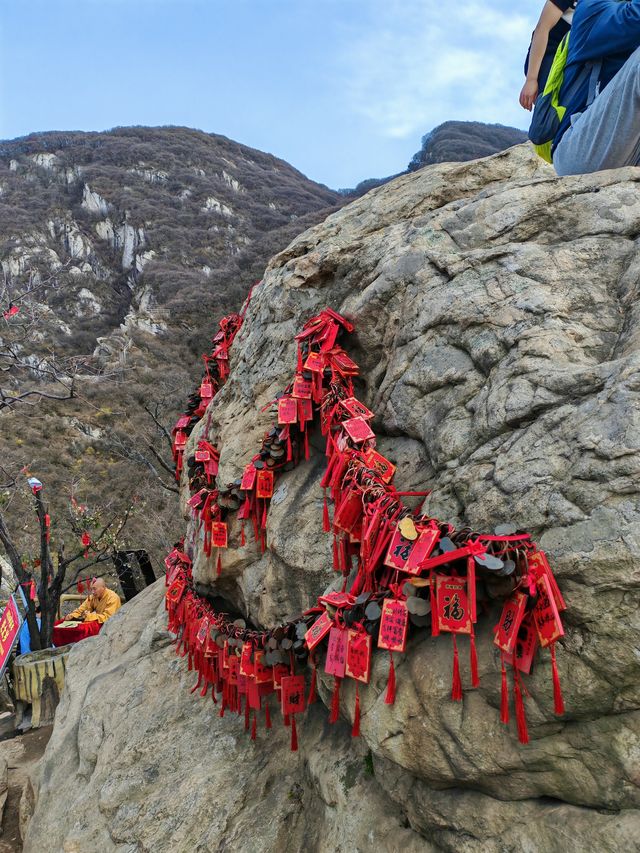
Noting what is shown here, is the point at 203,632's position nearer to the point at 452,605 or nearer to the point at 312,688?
the point at 312,688

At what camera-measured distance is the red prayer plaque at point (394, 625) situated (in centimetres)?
246

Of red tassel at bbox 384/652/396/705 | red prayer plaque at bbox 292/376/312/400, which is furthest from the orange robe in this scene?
red tassel at bbox 384/652/396/705

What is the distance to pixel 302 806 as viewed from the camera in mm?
3289

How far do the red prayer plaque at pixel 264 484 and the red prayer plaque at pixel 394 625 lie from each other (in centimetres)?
175

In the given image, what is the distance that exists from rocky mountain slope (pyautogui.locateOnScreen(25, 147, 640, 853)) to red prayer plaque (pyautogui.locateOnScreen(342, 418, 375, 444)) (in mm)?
263

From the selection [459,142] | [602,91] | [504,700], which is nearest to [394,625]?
[504,700]

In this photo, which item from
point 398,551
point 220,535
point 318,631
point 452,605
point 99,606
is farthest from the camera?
point 99,606

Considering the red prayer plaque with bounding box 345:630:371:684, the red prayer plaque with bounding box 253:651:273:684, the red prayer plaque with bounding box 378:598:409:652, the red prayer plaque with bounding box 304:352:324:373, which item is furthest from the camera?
the red prayer plaque with bounding box 304:352:324:373

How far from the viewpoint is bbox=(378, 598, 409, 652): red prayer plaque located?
2.46m

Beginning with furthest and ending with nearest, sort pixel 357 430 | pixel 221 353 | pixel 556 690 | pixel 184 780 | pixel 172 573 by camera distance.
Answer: pixel 221 353 < pixel 172 573 < pixel 184 780 < pixel 357 430 < pixel 556 690

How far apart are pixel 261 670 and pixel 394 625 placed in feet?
4.36

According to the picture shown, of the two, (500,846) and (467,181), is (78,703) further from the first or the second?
(467,181)

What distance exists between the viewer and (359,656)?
2.69 meters

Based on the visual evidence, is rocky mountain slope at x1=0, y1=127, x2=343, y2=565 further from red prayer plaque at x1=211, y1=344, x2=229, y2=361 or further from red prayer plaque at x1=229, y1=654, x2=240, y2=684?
red prayer plaque at x1=229, y1=654, x2=240, y2=684
